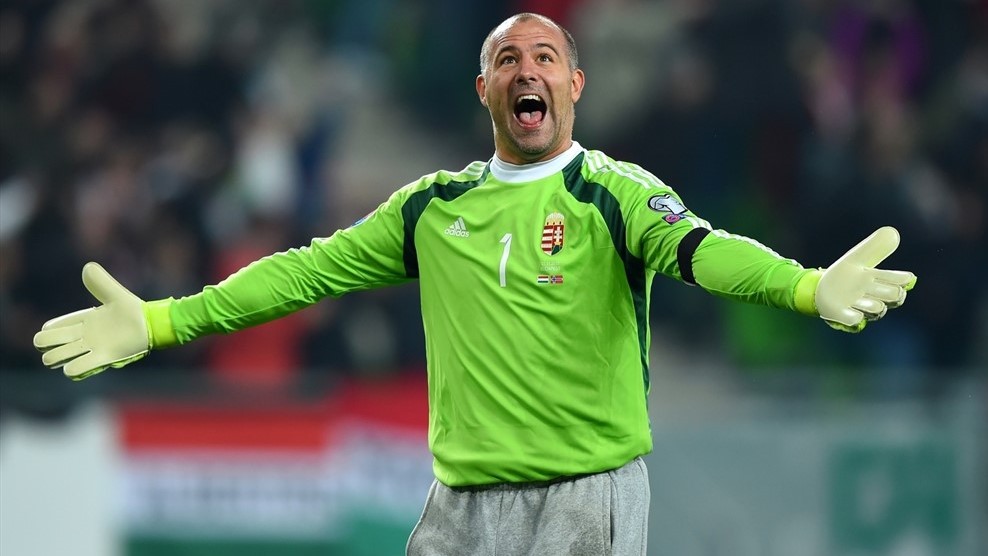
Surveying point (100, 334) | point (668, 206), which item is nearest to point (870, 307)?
point (668, 206)

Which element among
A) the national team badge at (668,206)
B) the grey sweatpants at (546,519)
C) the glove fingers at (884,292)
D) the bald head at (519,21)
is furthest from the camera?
the bald head at (519,21)

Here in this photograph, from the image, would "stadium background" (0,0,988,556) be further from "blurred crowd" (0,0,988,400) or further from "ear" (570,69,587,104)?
"ear" (570,69,587,104)

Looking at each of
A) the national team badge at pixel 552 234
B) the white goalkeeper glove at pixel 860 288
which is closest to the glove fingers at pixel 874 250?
the white goalkeeper glove at pixel 860 288

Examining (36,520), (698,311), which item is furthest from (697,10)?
(36,520)

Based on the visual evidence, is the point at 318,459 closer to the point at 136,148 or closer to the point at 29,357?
the point at 29,357

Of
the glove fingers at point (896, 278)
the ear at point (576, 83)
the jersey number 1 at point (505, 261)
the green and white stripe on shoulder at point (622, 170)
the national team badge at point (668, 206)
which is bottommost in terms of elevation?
the glove fingers at point (896, 278)

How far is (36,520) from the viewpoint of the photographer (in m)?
7.46

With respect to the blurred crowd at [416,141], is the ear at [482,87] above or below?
below

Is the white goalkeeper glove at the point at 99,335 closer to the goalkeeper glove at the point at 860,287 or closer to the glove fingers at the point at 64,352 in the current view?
the glove fingers at the point at 64,352

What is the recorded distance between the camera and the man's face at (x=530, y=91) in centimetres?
431

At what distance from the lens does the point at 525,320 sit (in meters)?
4.20

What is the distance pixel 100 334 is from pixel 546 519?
4.44 feet

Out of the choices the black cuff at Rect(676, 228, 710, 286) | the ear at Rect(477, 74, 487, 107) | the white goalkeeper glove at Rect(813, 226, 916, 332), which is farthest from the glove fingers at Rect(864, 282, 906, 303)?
the ear at Rect(477, 74, 487, 107)

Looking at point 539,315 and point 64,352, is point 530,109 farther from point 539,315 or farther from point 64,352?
point 64,352
